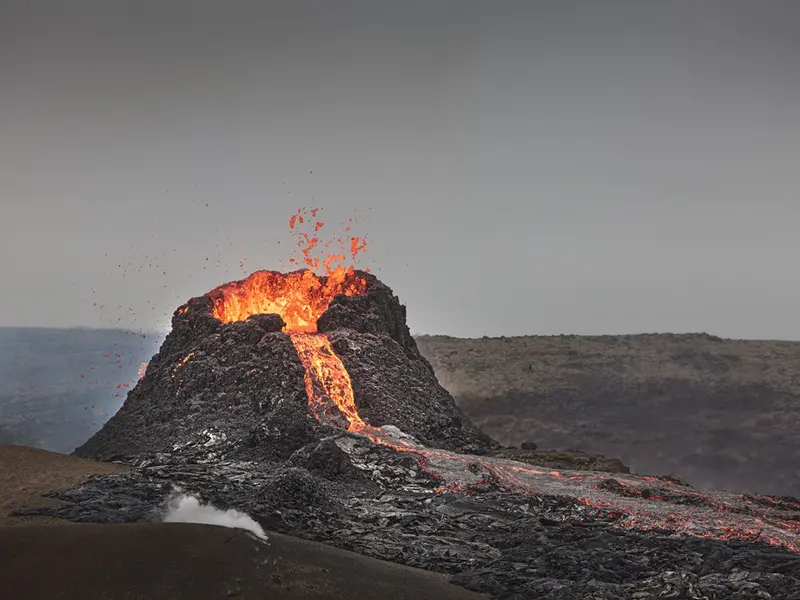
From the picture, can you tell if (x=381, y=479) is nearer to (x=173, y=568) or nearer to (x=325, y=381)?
→ (x=325, y=381)

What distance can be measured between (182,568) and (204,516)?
3930 mm

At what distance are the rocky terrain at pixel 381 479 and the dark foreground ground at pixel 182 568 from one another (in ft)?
8.19

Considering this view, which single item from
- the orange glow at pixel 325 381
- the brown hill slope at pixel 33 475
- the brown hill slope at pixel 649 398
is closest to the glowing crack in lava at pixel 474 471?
the orange glow at pixel 325 381

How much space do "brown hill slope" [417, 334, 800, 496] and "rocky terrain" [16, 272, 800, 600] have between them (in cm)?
2074

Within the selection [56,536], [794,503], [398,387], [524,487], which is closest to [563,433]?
[398,387]

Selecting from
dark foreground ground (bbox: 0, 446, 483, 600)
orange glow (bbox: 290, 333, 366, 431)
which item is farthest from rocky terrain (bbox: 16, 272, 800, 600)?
dark foreground ground (bbox: 0, 446, 483, 600)

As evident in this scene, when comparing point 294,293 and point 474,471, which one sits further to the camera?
point 294,293

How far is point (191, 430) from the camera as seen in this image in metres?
30.5

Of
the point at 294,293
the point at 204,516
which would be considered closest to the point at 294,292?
the point at 294,293

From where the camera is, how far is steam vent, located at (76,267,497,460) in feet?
98.9

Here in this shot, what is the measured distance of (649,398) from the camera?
65688 millimetres

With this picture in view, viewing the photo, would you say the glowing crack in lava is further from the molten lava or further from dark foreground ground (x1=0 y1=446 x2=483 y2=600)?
dark foreground ground (x1=0 y1=446 x2=483 y2=600)

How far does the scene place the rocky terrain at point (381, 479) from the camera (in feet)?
55.6

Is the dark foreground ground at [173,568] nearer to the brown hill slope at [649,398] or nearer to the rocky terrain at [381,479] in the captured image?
the rocky terrain at [381,479]
